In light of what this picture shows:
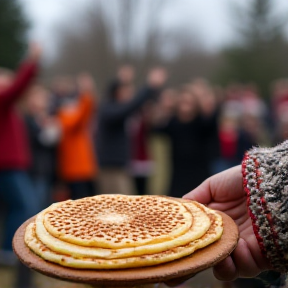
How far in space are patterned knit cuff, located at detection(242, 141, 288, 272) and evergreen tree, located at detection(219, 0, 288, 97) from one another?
1983 centimetres

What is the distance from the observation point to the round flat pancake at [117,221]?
897 mm

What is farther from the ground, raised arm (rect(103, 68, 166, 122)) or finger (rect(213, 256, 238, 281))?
finger (rect(213, 256, 238, 281))

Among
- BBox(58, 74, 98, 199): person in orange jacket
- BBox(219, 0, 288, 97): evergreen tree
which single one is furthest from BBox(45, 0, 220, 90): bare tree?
BBox(58, 74, 98, 199): person in orange jacket

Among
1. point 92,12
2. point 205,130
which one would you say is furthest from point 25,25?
→ point 205,130

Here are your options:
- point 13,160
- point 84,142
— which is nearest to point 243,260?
point 13,160

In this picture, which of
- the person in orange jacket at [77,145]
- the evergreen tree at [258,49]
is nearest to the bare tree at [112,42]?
the evergreen tree at [258,49]

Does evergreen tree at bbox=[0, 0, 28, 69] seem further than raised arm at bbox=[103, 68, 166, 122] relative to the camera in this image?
Yes

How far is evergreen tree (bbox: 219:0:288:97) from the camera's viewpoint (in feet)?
67.5

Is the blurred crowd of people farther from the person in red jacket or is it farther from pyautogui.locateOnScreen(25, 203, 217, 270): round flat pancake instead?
pyautogui.locateOnScreen(25, 203, 217, 270): round flat pancake

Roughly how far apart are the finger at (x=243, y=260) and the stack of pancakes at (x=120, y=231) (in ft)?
0.45

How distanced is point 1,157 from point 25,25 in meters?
13.1

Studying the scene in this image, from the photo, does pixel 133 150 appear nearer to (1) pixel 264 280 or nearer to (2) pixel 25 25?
(1) pixel 264 280

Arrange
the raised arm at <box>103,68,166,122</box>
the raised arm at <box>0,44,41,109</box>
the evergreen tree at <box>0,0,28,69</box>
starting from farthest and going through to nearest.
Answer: the evergreen tree at <box>0,0,28,69</box> < the raised arm at <box>103,68,166,122</box> < the raised arm at <box>0,44,41,109</box>

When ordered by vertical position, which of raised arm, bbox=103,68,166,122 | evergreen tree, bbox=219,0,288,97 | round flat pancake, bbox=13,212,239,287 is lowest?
evergreen tree, bbox=219,0,288,97
